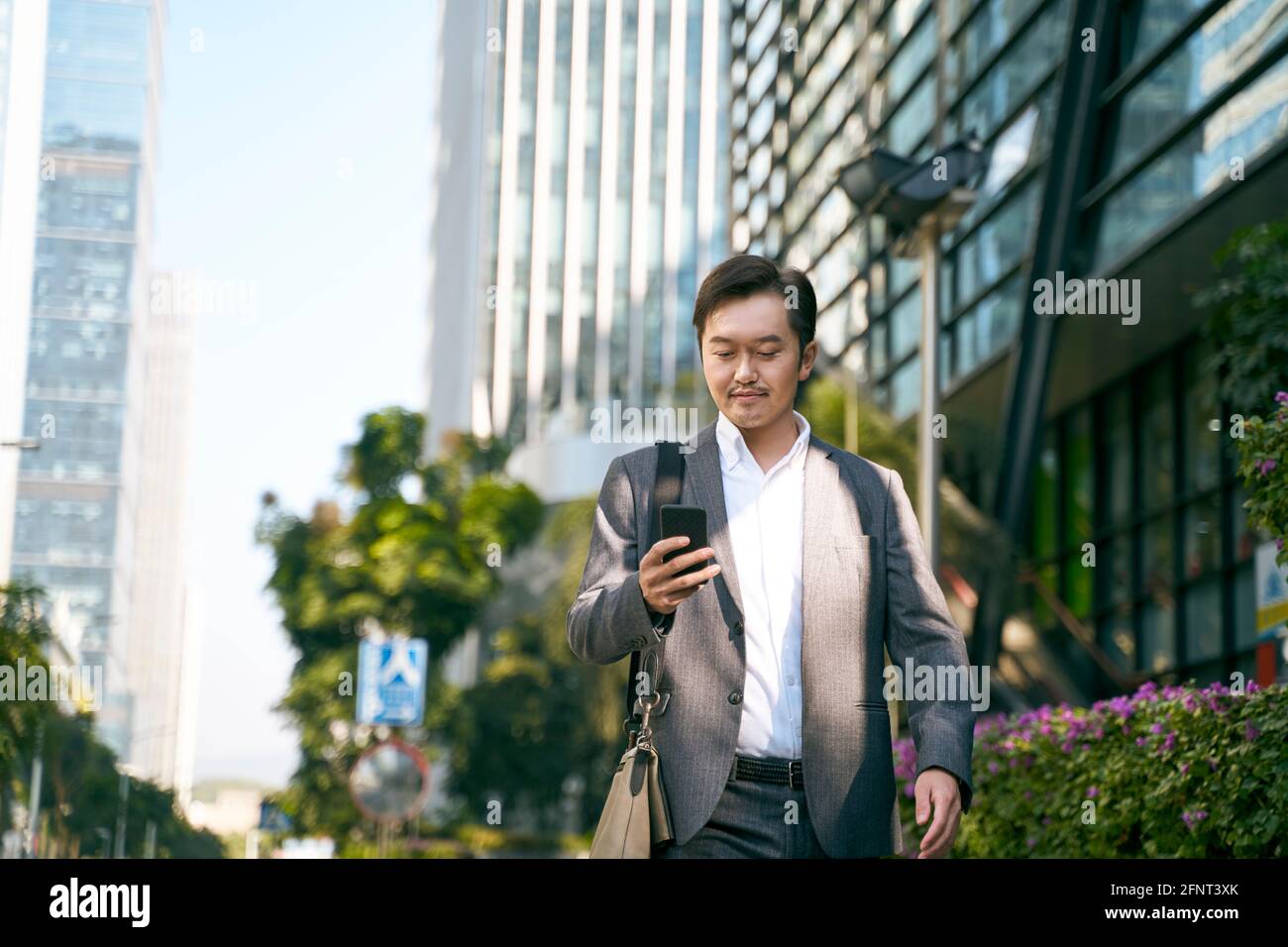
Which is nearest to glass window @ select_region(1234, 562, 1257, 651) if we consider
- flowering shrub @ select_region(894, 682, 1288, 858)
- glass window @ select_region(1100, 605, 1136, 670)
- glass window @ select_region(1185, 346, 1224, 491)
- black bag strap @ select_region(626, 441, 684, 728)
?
glass window @ select_region(1185, 346, 1224, 491)

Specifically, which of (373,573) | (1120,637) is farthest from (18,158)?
(373,573)

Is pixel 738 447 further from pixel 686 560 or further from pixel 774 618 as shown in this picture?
pixel 686 560

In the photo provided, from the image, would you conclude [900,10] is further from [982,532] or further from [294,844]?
[294,844]

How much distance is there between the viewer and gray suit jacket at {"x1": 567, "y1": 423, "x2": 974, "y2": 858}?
290 centimetres

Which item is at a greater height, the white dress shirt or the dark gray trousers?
the white dress shirt

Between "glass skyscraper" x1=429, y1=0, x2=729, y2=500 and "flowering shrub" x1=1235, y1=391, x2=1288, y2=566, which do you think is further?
"glass skyscraper" x1=429, y1=0, x2=729, y2=500

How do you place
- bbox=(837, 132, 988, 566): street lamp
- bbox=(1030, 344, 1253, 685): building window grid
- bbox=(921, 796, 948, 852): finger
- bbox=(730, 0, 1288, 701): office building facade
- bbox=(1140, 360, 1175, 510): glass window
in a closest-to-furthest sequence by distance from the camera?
bbox=(921, 796, 948, 852): finger → bbox=(837, 132, 988, 566): street lamp → bbox=(730, 0, 1288, 701): office building facade → bbox=(1030, 344, 1253, 685): building window grid → bbox=(1140, 360, 1175, 510): glass window

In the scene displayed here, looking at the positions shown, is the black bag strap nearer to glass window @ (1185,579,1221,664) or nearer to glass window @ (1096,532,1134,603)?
glass window @ (1185,579,1221,664)

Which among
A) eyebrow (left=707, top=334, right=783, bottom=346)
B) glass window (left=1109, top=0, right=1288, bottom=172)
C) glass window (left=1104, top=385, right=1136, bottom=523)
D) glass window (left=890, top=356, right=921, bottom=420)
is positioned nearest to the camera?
eyebrow (left=707, top=334, right=783, bottom=346)

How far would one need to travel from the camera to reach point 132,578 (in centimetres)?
2356

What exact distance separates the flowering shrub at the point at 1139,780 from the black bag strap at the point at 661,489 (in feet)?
7.51

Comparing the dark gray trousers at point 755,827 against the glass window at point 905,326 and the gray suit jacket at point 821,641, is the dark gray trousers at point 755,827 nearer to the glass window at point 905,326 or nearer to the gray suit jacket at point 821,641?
the gray suit jacket at point 821,641

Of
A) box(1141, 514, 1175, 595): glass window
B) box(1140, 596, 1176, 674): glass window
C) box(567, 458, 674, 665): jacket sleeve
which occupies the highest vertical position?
box(1141, 514, 1175, 595): glass window

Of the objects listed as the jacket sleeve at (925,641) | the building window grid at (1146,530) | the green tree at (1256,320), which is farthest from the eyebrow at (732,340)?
the building window grid at (1146,530)
